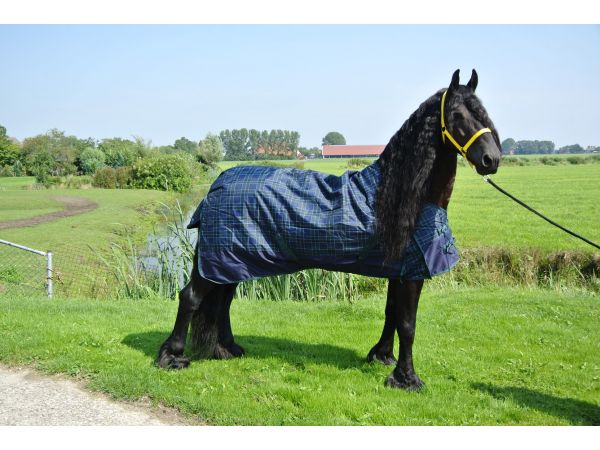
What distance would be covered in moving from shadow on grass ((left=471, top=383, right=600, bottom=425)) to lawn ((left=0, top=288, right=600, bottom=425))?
0.04 ft

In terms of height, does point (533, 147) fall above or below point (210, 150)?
above

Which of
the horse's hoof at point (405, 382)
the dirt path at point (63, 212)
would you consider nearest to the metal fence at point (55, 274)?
the dirt path at point (63, 212)

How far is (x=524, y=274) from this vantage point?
10.1m

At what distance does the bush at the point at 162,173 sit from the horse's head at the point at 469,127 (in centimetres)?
2605

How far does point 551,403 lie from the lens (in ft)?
14.1

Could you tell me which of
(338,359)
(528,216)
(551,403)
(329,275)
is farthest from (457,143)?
(528,216)

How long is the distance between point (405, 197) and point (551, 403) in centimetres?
198

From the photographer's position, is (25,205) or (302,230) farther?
(25,205)

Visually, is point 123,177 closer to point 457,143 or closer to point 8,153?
point 8,153

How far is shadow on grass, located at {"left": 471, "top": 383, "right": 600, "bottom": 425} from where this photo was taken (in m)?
4.05

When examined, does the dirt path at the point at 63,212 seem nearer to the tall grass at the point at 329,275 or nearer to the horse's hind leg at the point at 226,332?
the tall grass at the point at 329,275

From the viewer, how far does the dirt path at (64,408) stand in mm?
3934

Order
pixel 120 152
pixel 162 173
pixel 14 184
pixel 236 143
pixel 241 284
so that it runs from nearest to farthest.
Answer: pixel 241 284, pixel 162 173, pixel 14 184, pixel 120 152, pixel 236 143

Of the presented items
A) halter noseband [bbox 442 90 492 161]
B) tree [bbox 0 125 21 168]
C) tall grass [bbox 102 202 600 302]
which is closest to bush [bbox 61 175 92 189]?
tree [bbox 0 125 21 168]
